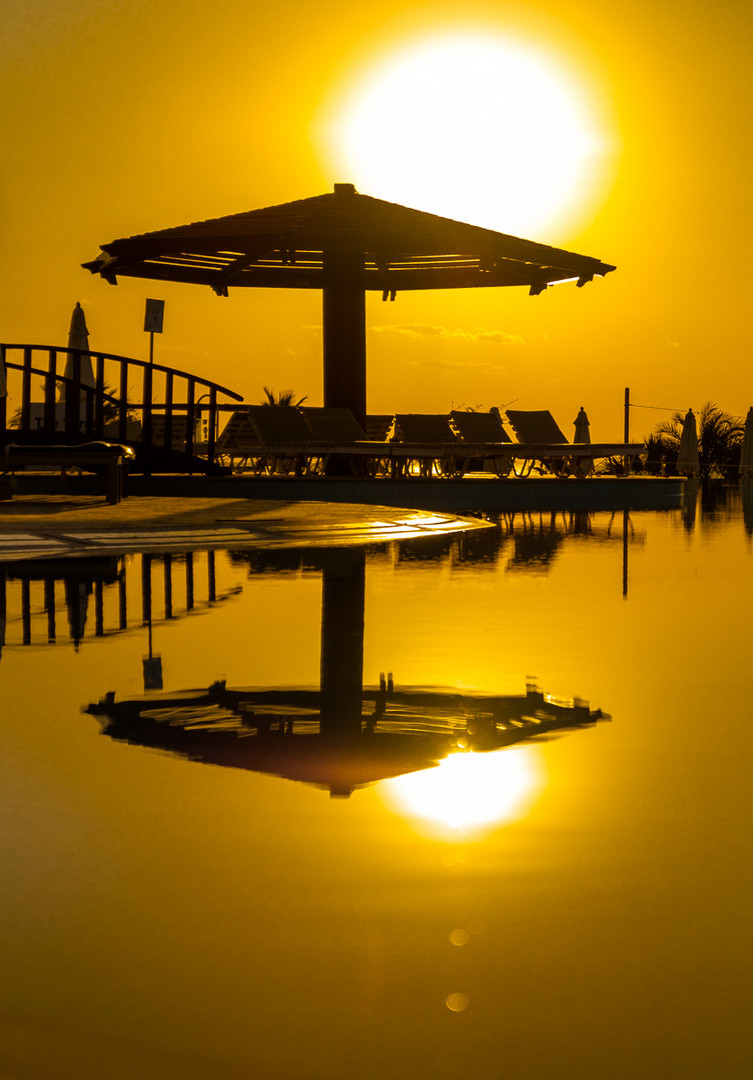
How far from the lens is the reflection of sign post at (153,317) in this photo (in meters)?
19.7

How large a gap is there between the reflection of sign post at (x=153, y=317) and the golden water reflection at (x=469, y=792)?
55.2ft

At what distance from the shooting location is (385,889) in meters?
2.47

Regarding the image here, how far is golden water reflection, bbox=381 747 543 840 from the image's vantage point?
2930mm

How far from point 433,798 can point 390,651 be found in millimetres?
2295

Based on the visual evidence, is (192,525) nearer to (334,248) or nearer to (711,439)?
(334,248)

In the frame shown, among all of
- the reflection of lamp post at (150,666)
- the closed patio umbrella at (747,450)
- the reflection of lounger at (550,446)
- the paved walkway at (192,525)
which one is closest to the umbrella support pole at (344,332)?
the reflection of lounger at (550,446)

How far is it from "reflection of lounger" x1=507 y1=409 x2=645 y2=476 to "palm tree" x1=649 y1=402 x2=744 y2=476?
17.4 metres

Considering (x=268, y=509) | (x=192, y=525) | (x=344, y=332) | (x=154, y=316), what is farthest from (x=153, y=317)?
(x=192, y=525)

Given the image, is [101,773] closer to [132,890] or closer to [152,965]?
[132,890]

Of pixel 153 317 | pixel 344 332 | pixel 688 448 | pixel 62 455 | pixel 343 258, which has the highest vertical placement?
pixel 343 258

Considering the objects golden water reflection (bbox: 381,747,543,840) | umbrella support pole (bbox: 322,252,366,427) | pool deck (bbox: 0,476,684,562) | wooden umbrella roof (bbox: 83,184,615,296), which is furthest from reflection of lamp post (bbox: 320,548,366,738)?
umbrella support pole (bbox: 322,252,366,427)

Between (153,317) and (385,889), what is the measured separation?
18025 mm

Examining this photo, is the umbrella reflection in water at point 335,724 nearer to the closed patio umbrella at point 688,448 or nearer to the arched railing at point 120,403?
the arched railing at point 120,403

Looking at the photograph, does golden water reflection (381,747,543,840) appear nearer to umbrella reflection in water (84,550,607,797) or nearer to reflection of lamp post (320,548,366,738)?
umbrella reflection in water (84,550,607,797)
